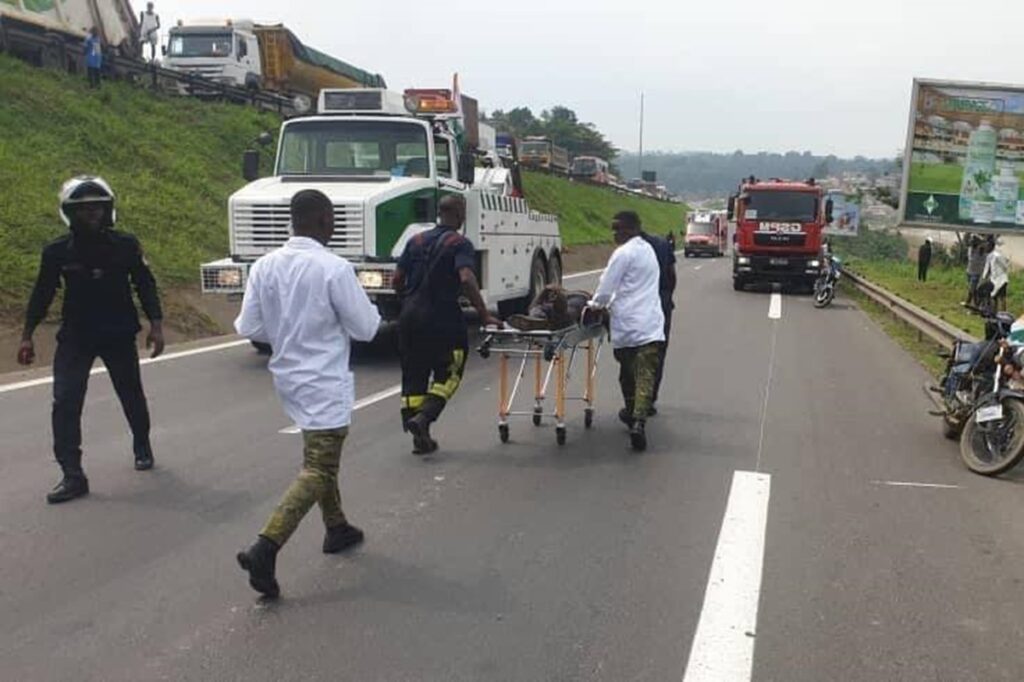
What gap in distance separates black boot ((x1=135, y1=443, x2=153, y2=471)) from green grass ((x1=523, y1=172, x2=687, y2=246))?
117ft

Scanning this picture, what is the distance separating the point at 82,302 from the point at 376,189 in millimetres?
5489

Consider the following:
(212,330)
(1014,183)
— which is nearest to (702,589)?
(212,330)

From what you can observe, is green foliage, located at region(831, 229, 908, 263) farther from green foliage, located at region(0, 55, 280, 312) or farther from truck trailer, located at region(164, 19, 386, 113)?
green foliage, located at region(0, 55, 280, 312)

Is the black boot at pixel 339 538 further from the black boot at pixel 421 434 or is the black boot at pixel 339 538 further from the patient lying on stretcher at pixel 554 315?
the patient lying on stretcher at pixel 554 315

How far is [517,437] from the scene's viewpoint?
7562 mm

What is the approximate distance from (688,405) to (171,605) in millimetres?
5743

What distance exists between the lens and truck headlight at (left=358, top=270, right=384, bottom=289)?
10750mm

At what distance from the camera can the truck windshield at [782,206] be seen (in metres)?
24.8

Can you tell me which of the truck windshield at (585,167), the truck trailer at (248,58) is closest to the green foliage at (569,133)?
the truck windshield at (585,167)

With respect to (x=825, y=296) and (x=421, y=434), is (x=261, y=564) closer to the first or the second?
Answer: (x=421, y=434)

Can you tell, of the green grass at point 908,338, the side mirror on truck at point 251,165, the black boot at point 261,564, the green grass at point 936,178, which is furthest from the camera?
the green grass at point 936,178

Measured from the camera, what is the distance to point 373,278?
10773 mm

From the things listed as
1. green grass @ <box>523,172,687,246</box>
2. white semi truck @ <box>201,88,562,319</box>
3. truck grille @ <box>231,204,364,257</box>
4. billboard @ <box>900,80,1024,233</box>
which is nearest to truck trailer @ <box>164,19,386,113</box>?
green grass @ <box>523,172,687,246</box>

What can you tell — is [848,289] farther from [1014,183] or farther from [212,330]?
[212,330]
